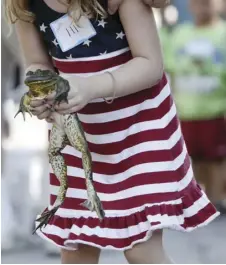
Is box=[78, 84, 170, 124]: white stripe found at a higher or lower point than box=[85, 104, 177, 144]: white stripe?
higher

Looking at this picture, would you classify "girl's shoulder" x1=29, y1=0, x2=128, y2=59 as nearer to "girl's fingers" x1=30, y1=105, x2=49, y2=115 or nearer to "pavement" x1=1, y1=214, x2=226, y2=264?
"girl's fingers" x1=30, y1=105, x2=49, y2=115

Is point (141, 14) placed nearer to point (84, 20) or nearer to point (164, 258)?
point (84, 20)

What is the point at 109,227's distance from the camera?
7.16 ft

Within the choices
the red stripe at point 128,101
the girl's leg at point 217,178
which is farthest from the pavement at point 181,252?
the red stripe at point 128,101

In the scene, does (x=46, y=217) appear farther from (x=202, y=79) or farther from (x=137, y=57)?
(x=202, y=79)

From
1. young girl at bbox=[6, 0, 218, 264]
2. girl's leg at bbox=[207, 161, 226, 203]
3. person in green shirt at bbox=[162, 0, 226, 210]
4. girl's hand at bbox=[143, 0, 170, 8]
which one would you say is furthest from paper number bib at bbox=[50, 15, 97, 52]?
girl's leg at bbox=[207, 161, 226, 203]

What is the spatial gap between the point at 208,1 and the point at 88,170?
3.14 metres

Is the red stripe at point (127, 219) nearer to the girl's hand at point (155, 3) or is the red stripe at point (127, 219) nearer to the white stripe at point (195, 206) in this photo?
the white stripe at point (195, 206)

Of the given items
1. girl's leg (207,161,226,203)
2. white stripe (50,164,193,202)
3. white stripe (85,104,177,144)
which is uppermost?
white stripe (85,104,177,144)

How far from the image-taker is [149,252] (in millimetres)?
2152

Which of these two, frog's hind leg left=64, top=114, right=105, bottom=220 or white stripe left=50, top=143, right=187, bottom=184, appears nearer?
frog's hind leg left=64, top=114, right=105, bottom=220

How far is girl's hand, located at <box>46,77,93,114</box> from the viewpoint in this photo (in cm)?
186

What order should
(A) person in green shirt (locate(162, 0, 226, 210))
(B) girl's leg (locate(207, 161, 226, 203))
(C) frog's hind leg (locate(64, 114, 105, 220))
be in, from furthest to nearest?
(B) girl's leg (locate(207, 161, 226, 203)) → (A) person in green shirt (locate(162, 0, 226, 210)) → (C) frog's hind leg (locate(64, 114, 105, 220))

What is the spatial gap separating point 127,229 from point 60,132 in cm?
33
